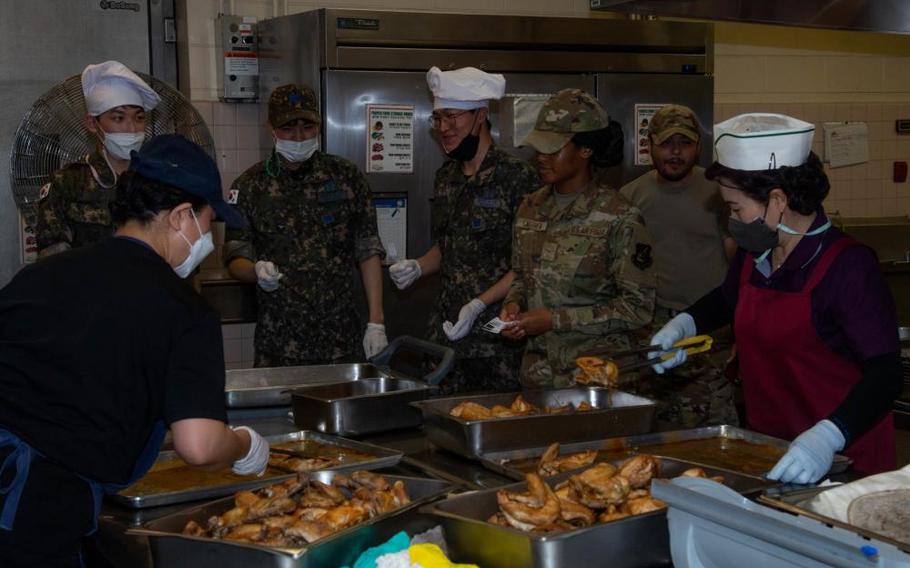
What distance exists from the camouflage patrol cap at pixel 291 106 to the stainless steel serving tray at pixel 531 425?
1.67 m

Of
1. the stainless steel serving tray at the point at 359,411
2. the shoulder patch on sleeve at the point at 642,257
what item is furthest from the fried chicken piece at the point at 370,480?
the shoulder patch on sleeve at the point at 642,257

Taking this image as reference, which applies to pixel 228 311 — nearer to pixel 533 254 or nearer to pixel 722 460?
pixel 533 254

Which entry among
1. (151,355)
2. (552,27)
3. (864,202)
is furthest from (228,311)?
(864,202)

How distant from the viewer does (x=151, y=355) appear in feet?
6.42

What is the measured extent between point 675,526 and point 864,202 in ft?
17.9

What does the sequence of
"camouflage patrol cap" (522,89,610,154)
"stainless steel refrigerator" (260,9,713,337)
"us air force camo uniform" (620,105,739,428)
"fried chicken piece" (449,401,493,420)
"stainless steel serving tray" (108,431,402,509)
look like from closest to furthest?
"stainless steel serving tray" (108,431,402,509) < "fried chicken piece" (449,401,493,420) < "camouflage patrol cap" (522,89,610,154) < "us air force camo uniform" (620,105,739,428) < "stainless steel refrigerator" (260,9,713,337)

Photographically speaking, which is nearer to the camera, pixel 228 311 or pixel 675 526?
pixel 675 526

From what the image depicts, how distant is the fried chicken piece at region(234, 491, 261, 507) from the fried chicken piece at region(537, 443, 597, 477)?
0.59 meters

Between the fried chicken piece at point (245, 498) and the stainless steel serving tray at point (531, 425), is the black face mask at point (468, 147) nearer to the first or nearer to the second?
the stainless steel serving tray at point (531, 425)

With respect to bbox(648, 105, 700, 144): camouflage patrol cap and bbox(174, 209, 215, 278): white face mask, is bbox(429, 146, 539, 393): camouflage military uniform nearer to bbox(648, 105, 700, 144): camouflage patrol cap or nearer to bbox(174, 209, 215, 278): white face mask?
bbox(648, 105, 700, 144): camouflage patrol cap

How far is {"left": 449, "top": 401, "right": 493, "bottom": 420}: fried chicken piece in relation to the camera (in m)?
2.60

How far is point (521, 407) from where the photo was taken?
2703mm

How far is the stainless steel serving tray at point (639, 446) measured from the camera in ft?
7.71

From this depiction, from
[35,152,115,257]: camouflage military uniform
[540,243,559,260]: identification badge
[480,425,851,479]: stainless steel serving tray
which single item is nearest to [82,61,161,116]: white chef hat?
[35,152,115,257]: camouflage military uniform
